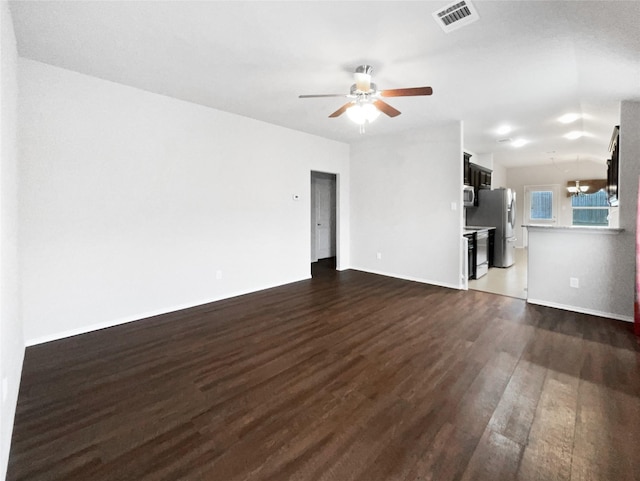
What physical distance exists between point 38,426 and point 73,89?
2.97m

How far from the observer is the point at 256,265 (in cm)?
463

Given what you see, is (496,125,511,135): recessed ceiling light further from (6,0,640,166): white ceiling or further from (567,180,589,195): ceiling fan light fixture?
(567,180,589,195): ceiling fan light fixture

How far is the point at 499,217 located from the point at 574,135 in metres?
1.87

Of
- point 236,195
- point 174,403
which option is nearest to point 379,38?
point 236,195

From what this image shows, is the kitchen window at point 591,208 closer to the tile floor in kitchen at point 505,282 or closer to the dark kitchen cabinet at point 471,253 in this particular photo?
the tile floor in kitchen at point 505,282

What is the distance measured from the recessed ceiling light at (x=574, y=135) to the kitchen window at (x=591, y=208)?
4.01 m

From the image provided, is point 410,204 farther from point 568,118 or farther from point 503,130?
point 568,118

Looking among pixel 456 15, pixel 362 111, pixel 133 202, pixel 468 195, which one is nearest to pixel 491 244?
pixel 468 195

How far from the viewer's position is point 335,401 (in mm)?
2000

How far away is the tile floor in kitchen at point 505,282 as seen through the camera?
178 inches

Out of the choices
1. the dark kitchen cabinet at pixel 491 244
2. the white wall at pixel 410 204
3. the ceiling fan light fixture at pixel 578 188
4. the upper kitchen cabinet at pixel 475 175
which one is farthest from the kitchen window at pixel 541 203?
the white wall at pixel 410 204

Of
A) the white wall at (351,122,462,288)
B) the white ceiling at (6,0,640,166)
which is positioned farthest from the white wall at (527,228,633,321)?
the white ceiling at (6,0,640,166)

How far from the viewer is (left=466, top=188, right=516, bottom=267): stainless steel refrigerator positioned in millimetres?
6230

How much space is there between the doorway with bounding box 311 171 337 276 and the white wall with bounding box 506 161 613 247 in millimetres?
6134
